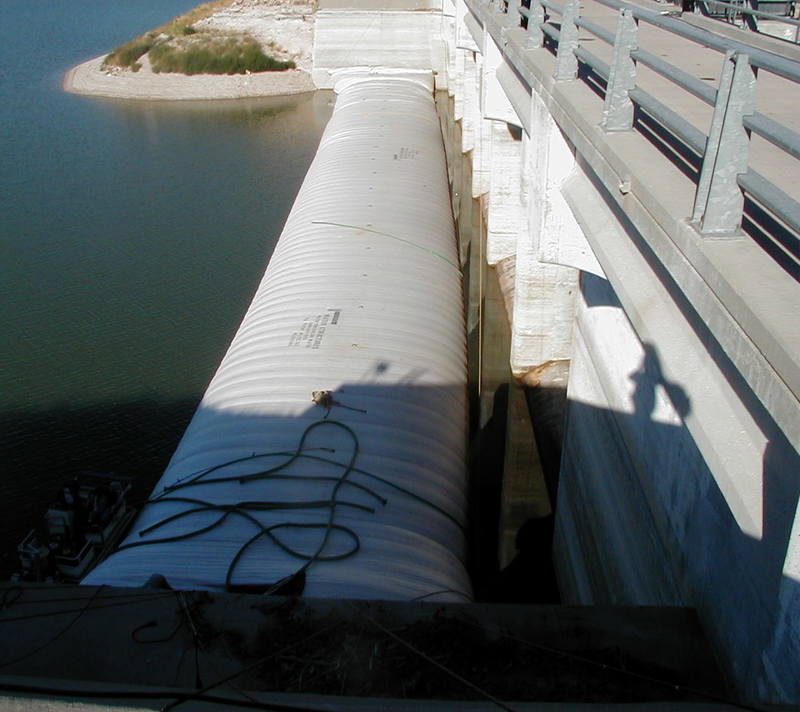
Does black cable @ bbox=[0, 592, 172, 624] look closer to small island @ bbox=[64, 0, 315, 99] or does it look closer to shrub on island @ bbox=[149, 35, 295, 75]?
small island @ bbox=[64, 0, 315, 99]

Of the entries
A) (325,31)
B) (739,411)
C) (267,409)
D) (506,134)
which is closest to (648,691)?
(739,411)

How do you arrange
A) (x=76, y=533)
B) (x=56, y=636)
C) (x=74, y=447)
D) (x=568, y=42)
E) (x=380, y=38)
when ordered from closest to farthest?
(x=56, y=636) < (x=568, y=42) < (x=76, y=533) < (x=74, y=447) < (x=380, y=38)

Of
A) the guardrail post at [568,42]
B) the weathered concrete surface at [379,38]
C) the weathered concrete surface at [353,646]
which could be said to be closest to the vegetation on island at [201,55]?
the weathered concrete surface at [379,38]

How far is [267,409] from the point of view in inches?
290

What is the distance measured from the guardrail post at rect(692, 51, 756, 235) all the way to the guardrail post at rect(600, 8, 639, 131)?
1.52 metres

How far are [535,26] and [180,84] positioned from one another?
102 ft

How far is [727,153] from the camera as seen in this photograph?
10.0 feet

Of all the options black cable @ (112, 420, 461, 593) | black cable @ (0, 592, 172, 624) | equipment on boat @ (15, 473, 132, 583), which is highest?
black cable @ (0, 592, 172, 624)

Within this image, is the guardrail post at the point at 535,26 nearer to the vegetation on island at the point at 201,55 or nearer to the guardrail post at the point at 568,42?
the guardrail post at the point at 568,42

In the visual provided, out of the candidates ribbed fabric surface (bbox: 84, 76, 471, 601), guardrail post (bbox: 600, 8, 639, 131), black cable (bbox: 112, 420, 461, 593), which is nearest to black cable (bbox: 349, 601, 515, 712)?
black cable (bbox: 112, 420, 461, 593)

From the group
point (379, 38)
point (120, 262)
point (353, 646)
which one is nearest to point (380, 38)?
point (379, 38)

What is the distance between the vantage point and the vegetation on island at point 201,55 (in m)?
36.9

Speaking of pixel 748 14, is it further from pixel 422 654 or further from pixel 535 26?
pixel 422 654

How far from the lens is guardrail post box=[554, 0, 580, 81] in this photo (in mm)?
6062
